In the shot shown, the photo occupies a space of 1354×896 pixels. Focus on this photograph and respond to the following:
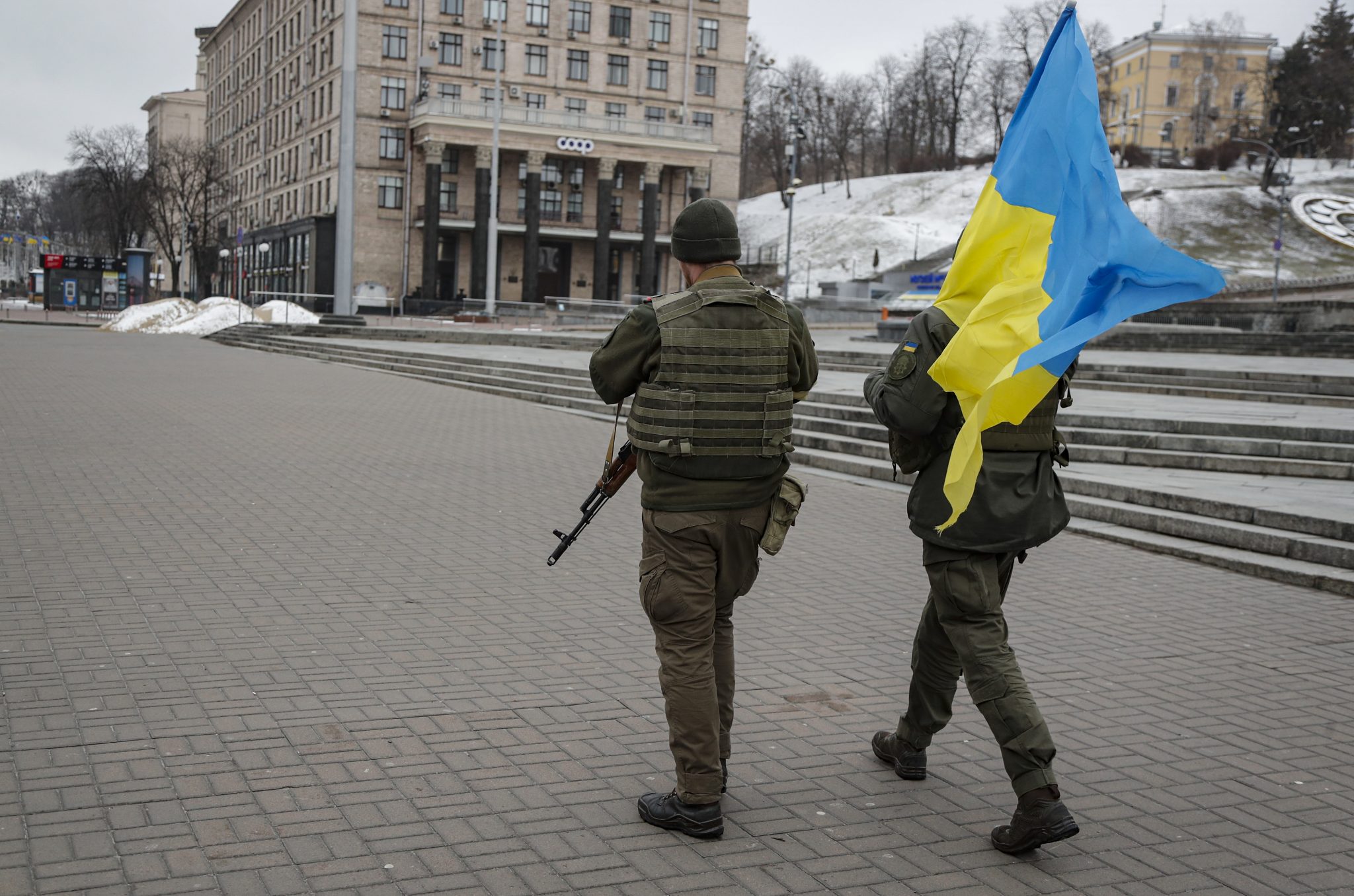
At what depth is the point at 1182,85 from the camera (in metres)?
110

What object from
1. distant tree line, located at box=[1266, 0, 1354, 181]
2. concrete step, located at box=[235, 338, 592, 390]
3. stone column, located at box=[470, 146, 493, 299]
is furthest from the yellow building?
concrete step, located at box=[235, 338, 592, 390]

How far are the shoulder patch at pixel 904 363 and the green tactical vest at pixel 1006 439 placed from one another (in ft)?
0.74

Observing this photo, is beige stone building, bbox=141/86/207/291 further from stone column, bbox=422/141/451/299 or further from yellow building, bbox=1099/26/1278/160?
yellow building, bbox=1099/26/1278/160

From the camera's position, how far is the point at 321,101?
2719 inches

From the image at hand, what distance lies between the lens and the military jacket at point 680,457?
4.10 meters

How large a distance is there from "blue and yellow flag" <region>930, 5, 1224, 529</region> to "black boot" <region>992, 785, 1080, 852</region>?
2.97ft

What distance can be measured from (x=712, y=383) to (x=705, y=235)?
506 millimetres

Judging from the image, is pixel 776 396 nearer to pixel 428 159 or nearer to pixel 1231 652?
pixel 1231 652

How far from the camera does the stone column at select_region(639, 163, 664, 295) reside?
217 ft

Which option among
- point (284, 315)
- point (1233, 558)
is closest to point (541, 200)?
point (284, 315)

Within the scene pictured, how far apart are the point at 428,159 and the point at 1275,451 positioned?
55006 millimetres

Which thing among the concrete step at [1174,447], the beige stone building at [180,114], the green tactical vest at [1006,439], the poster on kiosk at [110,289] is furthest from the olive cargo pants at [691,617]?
the beige stone building at [180,114]

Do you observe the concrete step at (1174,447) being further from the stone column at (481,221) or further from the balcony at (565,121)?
the balcony at (565,121)

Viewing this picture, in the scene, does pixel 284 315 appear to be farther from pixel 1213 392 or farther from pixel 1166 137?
pixel 1166 137
